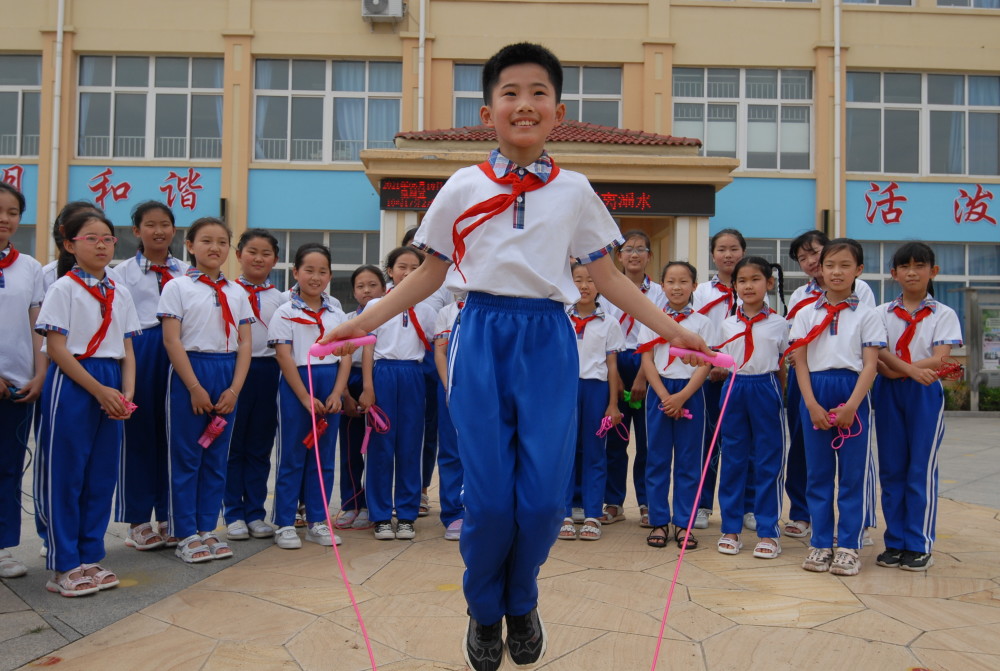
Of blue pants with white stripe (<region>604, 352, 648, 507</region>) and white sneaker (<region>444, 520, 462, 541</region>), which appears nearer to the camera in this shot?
white sneaker (<region>444, 520, 462, 541</region>)

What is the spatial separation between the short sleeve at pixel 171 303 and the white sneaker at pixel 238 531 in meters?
1.36

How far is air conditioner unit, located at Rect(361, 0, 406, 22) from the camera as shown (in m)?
16.5

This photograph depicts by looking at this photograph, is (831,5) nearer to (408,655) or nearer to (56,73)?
(56,73)

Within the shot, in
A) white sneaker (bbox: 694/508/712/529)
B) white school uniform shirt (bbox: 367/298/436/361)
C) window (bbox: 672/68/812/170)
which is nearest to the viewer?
white school uniform shirt (bbox: 367/298/436/361)

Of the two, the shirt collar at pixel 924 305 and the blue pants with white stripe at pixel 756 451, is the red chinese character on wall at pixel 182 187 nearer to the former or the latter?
the blue pants with white stripe at pixel 756 451

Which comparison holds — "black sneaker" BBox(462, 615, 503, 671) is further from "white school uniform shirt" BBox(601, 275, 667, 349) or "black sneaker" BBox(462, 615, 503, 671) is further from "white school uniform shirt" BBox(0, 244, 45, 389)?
"white school uniform shirt" BBox(601, 275, 667, 349)

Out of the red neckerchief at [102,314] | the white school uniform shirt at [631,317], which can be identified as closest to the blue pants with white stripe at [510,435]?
the red neckerchief at [102,314]

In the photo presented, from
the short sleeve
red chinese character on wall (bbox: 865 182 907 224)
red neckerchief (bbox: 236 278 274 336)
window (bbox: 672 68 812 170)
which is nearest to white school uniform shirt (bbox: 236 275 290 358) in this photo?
red neckerchief (bbox: 236 278 274 336)

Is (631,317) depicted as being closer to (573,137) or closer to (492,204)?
(492,204)

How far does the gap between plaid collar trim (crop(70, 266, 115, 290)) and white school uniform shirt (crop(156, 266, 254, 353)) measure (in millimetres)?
343

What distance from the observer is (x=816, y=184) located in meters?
17.2

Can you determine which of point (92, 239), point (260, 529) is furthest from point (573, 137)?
point (92, 239)

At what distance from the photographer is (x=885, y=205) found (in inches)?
674

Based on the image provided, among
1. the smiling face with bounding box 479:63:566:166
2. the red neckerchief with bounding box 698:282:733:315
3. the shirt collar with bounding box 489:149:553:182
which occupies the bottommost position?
the red neckerchief with bounding box 698:282:733:315
